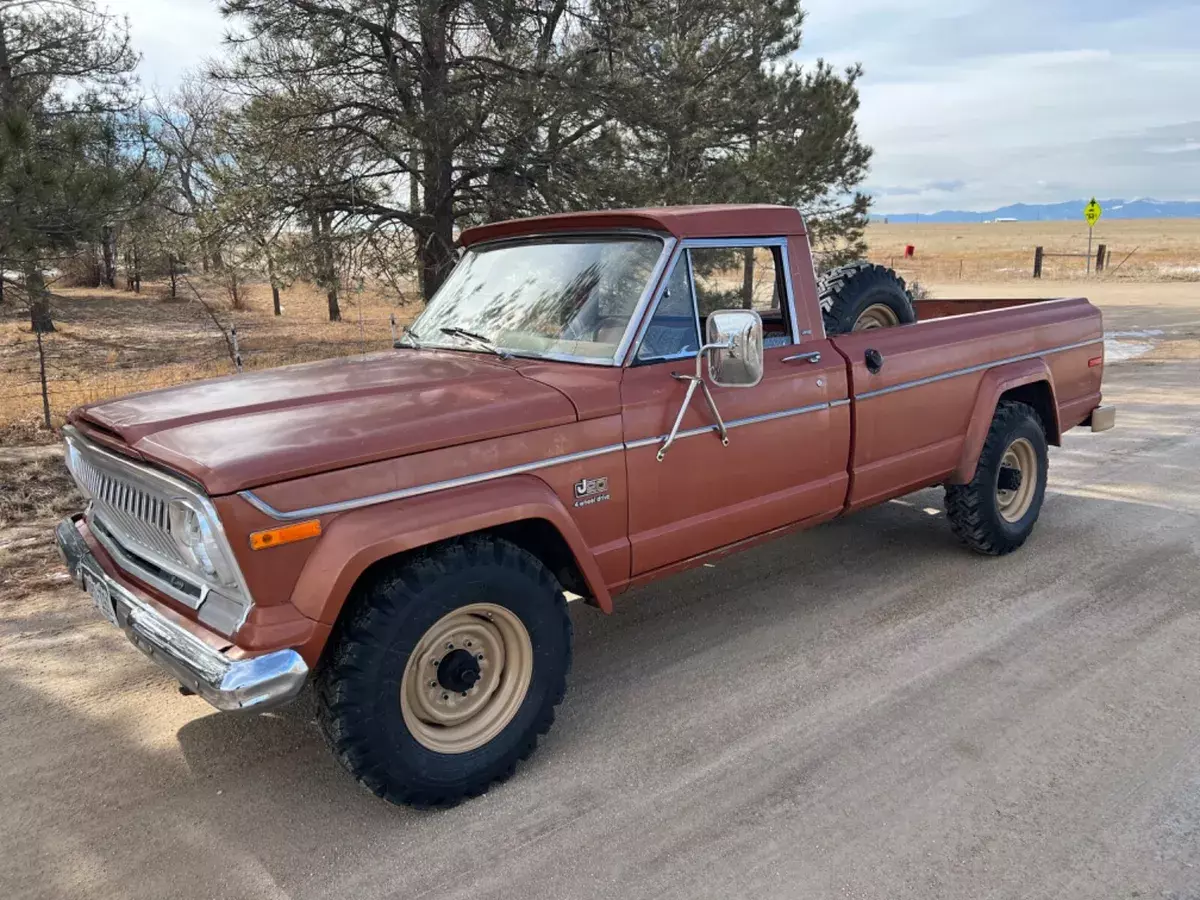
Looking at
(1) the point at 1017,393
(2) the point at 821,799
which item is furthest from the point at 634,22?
(2) the point at 821,799

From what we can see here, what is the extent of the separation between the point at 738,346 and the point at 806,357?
836 millimetres

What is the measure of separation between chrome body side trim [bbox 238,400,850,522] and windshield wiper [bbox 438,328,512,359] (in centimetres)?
69

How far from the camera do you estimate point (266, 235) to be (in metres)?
11.7

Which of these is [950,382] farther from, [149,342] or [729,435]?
[149,342]

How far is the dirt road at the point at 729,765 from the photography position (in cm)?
272

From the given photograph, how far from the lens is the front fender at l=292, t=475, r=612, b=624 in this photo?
269 centimetres

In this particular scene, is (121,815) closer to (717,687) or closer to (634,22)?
(717,687)

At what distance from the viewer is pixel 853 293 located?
4.67m

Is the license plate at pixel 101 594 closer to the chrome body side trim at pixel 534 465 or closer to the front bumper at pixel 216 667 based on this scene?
the front bumper at pixel 216 667

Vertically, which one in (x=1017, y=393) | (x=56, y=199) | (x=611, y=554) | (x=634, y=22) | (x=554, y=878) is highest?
(x=634, y=22)

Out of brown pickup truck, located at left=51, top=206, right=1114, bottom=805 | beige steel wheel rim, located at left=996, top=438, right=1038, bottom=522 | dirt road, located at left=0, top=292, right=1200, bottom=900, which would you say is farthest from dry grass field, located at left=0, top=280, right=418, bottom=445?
beige steel wheel rim, located at left=996, top=438, right=1038, bottom=522

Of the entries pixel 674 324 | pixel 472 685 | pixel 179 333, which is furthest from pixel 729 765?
pixel 179 333

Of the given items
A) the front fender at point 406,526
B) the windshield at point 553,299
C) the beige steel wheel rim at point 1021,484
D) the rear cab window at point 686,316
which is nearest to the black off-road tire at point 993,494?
the beige steel wheel rim at point 1021,484

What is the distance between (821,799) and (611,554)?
1149mm
